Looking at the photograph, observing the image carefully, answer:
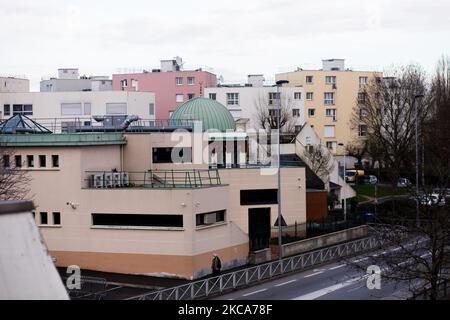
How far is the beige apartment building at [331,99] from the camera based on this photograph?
86.1 meters

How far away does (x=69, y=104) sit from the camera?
66.4 metres

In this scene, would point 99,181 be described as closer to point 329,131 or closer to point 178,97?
point 178,97

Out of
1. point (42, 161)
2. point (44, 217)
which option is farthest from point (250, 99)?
point (44, 217)

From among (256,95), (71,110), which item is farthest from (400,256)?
(256,95)

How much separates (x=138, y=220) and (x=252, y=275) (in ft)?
17.0

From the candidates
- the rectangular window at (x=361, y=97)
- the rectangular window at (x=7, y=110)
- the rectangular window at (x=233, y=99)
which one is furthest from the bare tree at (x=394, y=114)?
the rectangular window at (x=7, y=110)

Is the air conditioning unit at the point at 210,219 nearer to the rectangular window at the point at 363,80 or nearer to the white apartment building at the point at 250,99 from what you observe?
the white apartment building at the point at 250,99

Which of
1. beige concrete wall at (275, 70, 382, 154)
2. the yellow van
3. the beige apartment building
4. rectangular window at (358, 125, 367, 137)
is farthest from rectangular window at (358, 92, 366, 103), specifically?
the yellow van

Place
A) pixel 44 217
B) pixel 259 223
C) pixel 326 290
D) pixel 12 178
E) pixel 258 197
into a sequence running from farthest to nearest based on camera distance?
1. pixel 259 223
2. pixel 258 197
3. pixel 44 217
4. pixel 12 178
5. pixel 326 290

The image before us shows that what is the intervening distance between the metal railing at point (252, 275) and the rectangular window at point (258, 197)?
4.42 m

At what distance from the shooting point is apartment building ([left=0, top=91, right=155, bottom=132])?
216 feet

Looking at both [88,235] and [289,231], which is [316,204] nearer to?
[289,231]

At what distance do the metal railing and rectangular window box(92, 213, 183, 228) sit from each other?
3.30 metres

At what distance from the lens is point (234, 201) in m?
40.8
